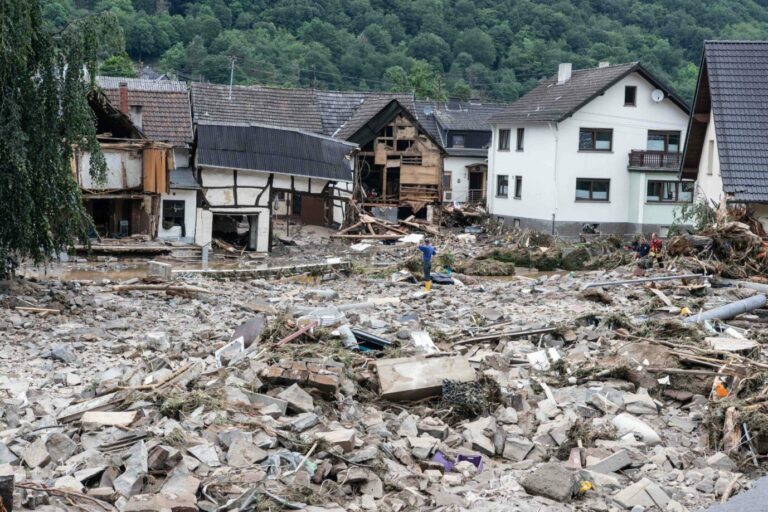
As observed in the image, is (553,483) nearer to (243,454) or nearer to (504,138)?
(243,454)

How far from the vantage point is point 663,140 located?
4284 cm

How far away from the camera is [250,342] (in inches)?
586

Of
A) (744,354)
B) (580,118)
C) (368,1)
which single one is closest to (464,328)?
(744,354)

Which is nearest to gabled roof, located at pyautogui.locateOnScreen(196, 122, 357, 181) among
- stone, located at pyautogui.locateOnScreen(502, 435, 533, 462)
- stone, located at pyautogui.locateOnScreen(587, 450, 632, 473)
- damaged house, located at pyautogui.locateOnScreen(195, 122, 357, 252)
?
damaged house, located at pyautogui.locateOnScreen(195, 122, 357, 252)

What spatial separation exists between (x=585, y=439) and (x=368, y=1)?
91438 millimetres

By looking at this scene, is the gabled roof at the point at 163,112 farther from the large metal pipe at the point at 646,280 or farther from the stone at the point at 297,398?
the stone at the point at 297,398

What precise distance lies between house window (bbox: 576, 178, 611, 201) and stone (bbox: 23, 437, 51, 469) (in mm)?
35116

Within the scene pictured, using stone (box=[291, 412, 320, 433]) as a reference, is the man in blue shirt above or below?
above

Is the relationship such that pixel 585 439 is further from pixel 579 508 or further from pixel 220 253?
pixel 220 253

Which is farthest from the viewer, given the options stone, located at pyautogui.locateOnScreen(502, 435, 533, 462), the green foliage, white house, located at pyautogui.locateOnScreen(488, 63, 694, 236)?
the green foliage

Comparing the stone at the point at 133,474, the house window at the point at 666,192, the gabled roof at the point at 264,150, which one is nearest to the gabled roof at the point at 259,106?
the gabled roof at the point at 264,150

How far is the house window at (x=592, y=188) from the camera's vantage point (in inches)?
1677

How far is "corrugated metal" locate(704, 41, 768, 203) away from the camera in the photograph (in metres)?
25.7

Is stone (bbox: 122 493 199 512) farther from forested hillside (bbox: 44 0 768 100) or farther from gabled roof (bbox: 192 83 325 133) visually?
forested hillside (bbox: 44 0 768 100)
